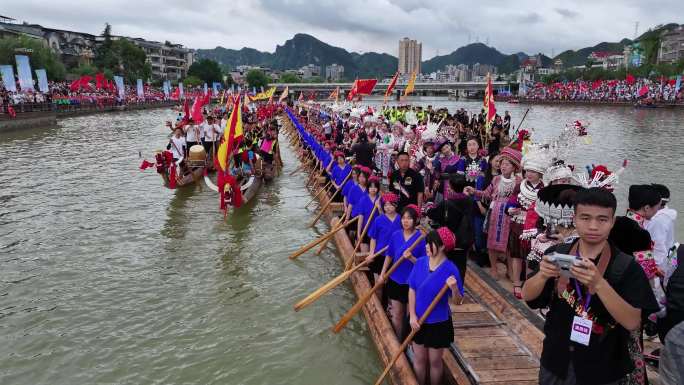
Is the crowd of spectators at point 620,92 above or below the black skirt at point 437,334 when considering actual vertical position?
above

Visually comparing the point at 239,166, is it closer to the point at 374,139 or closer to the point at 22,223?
the point at 374,139

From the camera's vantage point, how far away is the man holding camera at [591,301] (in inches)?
81.8

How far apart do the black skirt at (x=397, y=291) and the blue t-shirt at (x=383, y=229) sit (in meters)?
0.54

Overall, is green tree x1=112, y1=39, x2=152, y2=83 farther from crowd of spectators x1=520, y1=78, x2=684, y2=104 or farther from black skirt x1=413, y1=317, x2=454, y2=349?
black skirt x1=413, y1=317, x2=454, y2=349

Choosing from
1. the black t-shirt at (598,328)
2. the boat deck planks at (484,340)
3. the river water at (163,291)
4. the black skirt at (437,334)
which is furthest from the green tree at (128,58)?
the black t-shirt at (598,328)

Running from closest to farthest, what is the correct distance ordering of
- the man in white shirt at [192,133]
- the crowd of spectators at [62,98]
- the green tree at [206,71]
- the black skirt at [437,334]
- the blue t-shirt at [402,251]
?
the black skirt at [437,334]
the blue t-shirt at [402,251]
the man in white shirt at [192,133]
the crowd of spectators at [62,98]
the green tree at [206,71]

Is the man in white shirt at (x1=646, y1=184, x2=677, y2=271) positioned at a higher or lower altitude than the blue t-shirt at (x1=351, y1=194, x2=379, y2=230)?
higher

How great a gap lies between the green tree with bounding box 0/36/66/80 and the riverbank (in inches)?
413

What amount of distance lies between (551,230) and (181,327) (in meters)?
5.12

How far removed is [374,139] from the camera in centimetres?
1327

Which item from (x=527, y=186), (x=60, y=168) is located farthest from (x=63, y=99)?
(x=527, y=186)

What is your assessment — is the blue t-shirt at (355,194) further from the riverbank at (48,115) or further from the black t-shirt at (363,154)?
the riverbank at (48,115)

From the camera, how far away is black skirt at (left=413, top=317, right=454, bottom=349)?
381cm

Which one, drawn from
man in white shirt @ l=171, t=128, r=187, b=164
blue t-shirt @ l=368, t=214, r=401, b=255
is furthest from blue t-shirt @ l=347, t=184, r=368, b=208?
man in white shirt @ l=171, t=128, r=187, b=164
